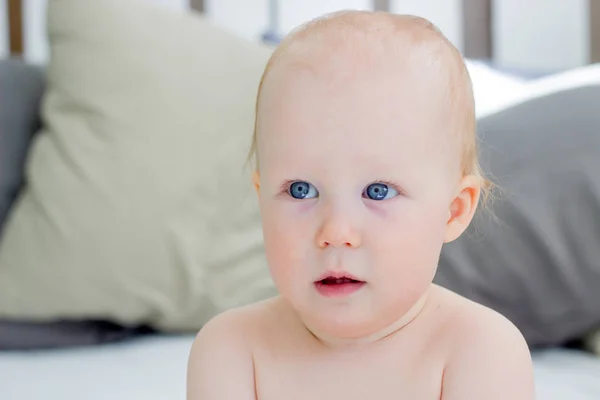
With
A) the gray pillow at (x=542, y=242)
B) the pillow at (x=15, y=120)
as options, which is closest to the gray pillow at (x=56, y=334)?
the pillow at (x=15, y=120)

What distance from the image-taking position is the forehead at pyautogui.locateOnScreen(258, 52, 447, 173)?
0.58m

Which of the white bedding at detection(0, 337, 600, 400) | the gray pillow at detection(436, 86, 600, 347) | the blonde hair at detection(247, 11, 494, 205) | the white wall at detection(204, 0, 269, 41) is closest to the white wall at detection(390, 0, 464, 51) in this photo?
Result: the white wall at detection(204, 0, 269, 41)

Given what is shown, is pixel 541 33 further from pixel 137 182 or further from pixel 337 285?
pixel 337 285

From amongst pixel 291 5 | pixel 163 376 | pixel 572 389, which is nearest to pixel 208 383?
pixel 163 376

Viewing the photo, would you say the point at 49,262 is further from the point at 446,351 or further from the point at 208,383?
the point at 446,351

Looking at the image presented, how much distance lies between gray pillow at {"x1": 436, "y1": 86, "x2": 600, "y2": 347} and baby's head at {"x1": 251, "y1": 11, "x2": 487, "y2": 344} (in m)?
0.41

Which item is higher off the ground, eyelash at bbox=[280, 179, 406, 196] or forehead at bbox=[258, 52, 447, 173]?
forehead at bbox=[258, 52, 447, 173]

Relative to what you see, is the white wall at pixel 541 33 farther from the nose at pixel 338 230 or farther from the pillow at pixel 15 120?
the nose at pixel 338 230

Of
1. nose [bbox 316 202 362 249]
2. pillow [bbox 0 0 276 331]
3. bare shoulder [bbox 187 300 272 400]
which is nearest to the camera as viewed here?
nose [bbox 316 202 362 249]

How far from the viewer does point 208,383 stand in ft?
2.23

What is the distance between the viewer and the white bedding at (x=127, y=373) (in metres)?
0.93

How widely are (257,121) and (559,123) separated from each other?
57cm

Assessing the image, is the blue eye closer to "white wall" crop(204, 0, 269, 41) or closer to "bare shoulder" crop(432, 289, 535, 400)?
"bare shoulder" crop(432, 289, 535, 400)

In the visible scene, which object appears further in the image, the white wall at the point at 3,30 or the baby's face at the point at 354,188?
the white wall at the point at 3,30
